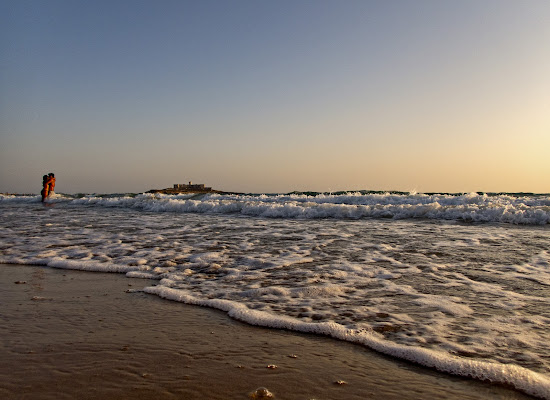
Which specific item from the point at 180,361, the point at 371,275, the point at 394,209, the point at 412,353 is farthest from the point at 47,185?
the point at 412,353

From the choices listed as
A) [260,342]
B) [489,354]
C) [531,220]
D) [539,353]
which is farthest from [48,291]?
[531,220]

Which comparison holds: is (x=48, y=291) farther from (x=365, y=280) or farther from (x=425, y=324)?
(x=425, y=324)

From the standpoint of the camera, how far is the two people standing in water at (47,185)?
Result: 23.9 metres

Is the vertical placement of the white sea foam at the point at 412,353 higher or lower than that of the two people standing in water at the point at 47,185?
lower

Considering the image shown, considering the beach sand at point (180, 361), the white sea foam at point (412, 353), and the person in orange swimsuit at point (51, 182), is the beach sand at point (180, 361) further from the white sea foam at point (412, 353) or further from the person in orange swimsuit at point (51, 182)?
the person in orange swimsuit at point (51, 182)

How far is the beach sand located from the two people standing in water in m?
23.4

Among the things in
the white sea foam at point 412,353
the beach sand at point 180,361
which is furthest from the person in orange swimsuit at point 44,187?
the white sea foam at point 412,353

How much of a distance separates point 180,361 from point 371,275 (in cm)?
277

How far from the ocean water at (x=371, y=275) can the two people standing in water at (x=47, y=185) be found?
52.4 feet

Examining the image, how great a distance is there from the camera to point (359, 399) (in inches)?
79.4

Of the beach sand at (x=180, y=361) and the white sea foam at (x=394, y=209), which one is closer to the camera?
the beach sand at (x=180, y=361)

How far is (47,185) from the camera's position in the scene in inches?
948

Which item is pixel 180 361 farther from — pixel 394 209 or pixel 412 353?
pixel 394 209

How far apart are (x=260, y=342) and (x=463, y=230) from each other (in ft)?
23.5
